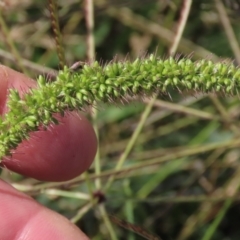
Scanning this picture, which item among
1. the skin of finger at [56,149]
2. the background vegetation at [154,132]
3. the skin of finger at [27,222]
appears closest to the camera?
the skin of finger at [27,222]

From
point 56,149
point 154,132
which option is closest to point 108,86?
point 56,149

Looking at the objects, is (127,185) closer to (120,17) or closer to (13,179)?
(13,179)

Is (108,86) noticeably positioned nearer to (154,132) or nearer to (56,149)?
(56,149)

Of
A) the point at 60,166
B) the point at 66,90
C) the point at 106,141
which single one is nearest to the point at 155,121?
the point at 106,141

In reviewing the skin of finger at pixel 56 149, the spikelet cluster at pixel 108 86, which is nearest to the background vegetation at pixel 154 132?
the skin of finger at pixel 56 149

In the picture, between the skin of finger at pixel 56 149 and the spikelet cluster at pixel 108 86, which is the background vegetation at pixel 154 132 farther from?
the spikelet cluster at pixel 108 86

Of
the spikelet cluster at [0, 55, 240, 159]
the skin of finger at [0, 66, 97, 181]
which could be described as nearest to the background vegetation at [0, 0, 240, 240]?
the skin of finger at [0, 66, 97, 181]
